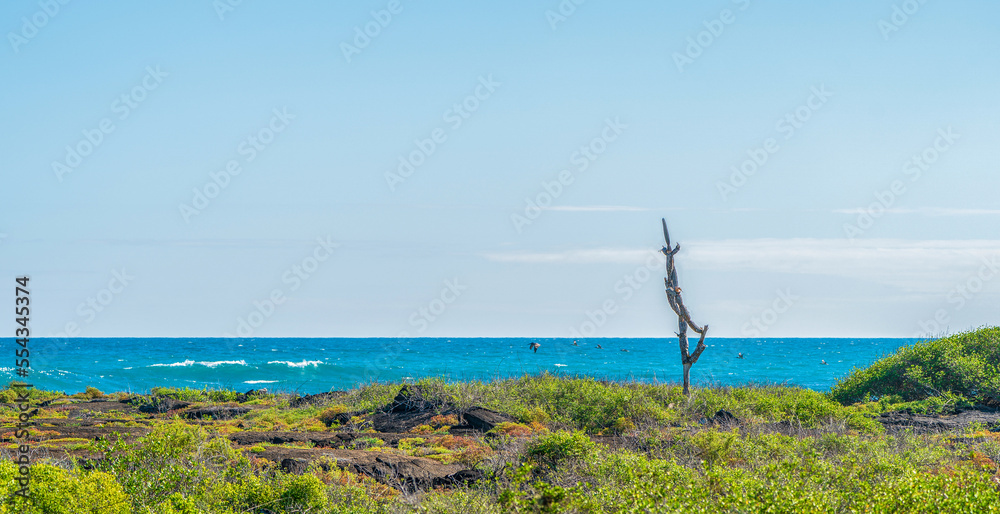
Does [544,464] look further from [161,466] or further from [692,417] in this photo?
[692,417]

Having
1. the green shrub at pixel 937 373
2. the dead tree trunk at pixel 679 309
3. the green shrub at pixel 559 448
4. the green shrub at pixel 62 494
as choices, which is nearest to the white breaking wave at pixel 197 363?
the dead tree trunk at pixel 679 309

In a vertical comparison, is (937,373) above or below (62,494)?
above

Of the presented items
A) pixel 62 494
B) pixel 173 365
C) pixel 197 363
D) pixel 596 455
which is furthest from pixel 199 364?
pixel 62 494

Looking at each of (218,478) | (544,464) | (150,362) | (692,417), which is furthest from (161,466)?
(150,362)

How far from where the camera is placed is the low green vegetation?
7168 millimetres

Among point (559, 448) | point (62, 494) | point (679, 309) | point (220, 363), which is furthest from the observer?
point (220, 363)

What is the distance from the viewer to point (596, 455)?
389 inches

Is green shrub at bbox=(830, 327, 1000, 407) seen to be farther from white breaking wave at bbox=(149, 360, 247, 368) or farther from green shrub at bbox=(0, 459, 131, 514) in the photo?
white breaking wave at bbox=(149, 360, 247, 368)

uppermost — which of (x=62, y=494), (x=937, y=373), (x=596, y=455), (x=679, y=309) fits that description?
(x=679, y=309)

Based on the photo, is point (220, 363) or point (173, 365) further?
point (220, 363)

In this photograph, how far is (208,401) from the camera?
2489cm

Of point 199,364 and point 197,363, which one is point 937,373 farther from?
point 197,363

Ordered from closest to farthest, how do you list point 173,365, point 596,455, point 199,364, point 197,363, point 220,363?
point 596,455 → point 173,365 → point 199,364 → point 197,363 → point 220,363

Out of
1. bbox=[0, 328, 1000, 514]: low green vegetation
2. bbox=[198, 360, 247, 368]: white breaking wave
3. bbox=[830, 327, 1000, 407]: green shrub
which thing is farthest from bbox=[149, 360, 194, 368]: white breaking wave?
bbox=[830, 327, 1000, 407]: green shrub
